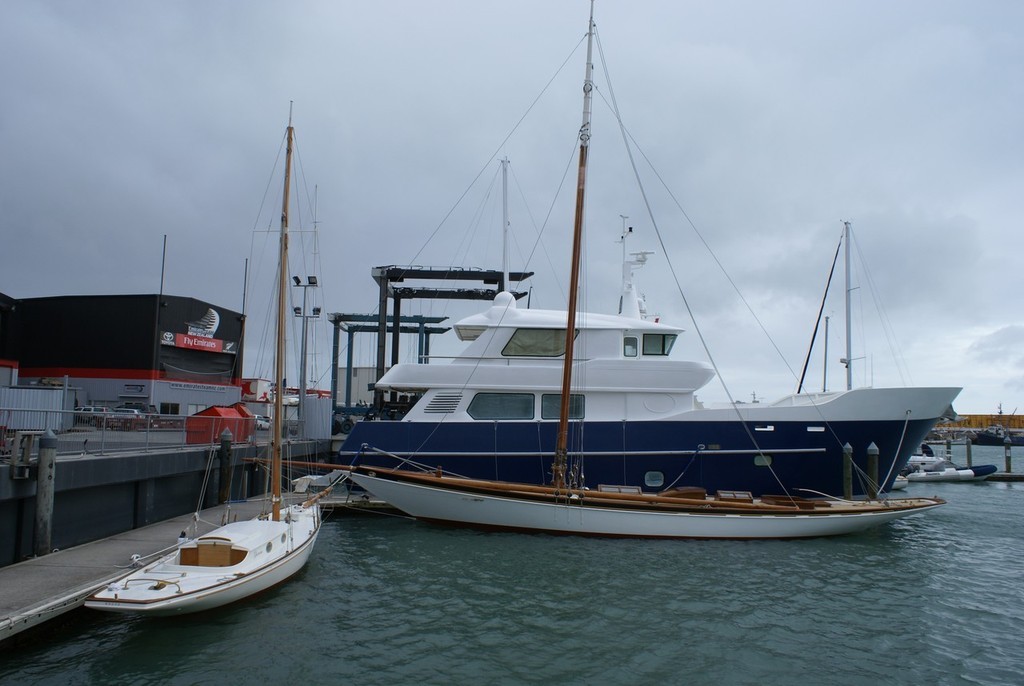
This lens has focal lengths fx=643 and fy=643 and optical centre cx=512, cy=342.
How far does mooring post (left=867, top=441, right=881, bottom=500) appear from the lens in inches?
622

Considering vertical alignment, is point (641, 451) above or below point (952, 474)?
above

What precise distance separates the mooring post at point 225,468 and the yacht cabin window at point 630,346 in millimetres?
9843

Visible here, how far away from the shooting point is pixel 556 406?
16.3m

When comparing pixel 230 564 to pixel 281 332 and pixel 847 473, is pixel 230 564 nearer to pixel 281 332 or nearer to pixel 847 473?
pixel 281 332

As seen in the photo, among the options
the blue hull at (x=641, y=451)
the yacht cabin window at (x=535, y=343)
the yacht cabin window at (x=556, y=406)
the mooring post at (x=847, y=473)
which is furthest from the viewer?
the yacht cabin window at (x=535, y=343)

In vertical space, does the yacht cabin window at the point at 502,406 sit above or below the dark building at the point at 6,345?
below

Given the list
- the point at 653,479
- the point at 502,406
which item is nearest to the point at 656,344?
the point at 653,479

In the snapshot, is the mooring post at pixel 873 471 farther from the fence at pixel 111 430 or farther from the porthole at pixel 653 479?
the fence at pixel 111 430

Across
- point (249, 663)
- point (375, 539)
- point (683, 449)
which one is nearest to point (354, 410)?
point (375, 539)

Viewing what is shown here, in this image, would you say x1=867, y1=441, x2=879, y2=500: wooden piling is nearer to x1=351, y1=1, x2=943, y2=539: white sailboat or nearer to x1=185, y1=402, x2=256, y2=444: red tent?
x1=351, y1=1, x2=943, y2=539: white sailboat

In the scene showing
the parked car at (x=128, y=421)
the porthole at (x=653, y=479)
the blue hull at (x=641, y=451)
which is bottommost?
the porthole at (x=653, y=479)

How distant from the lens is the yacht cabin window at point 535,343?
16.7m

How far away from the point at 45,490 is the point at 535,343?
10.7 meters

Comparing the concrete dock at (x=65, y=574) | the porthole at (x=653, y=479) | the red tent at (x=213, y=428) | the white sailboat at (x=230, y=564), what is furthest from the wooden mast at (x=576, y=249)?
the red tent at (x=213, y=428)
